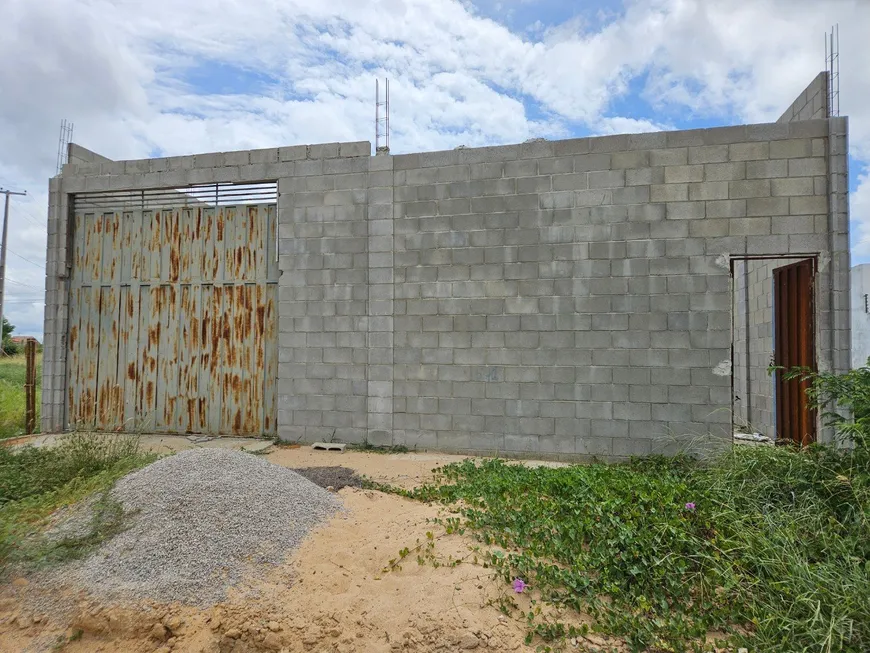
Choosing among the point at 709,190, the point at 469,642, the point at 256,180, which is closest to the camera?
the point at 469,642

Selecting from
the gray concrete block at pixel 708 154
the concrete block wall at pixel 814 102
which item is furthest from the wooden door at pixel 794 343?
the concrete block wall at pixel 814 102

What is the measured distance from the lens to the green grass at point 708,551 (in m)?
2.88

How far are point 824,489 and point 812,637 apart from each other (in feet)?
5.23

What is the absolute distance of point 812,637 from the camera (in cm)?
270

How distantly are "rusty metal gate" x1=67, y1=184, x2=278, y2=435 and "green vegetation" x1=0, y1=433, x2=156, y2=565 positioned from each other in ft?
7.70

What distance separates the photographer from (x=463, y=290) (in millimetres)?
7340

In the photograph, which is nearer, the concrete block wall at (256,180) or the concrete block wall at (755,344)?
the concrete block wall at (256,180)

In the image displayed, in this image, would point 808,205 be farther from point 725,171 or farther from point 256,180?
point 256,180

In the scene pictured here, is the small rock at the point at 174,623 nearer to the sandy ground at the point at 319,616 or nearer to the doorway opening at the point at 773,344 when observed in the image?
the sandy ground at the point at 319,616

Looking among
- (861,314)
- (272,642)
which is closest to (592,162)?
(272,642)

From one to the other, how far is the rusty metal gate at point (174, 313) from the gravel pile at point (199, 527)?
3692 mm

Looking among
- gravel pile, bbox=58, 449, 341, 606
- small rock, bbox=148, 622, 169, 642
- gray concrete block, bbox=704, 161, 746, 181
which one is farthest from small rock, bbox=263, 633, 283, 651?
gray concrete block, bbox=704, 161, 746, 181

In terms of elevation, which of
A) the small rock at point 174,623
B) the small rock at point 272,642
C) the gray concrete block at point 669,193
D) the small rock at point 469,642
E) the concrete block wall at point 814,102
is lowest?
the small rock at point 272,642

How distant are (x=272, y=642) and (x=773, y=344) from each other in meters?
7.61
